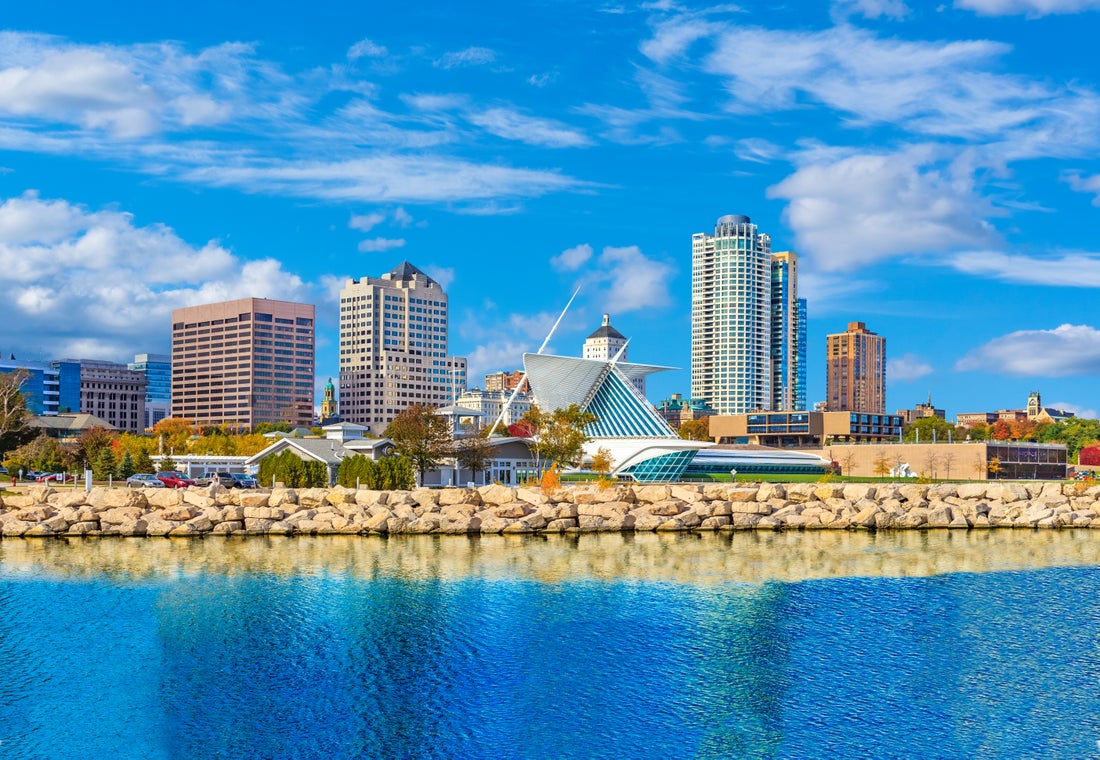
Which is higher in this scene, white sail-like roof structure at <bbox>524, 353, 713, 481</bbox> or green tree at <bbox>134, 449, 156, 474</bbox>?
white sail-like roof structure at <bbox>524, 353, 713, 481</bbox>

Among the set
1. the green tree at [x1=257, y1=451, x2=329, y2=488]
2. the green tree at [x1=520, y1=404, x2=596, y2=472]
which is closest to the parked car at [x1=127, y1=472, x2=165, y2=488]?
the green tree at [x1=257, y1=451, x2=329, y2=488]

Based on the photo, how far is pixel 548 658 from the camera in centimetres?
2173

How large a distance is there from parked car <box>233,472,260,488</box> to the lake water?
2510 centimetres

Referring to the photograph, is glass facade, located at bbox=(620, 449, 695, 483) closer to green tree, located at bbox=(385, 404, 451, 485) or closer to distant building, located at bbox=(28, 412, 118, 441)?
green tree, located at bbox=(385, 404, 451, 485)

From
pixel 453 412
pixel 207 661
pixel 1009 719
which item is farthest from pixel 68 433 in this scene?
pixel 1009 719

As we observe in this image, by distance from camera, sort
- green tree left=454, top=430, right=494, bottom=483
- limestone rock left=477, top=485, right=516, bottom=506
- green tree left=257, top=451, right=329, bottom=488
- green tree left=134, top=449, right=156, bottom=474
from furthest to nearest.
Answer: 1. green tree left=134, top=449, right=156, bottom=474
2. green tree left=454, top=430, right=494, bottom=483
3. green tree left=257, top=451, right=329, bottom=488
4. limestone rock left=477, top=485, right=516, bottom=506

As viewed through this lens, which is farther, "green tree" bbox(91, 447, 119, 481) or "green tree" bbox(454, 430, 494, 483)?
"green tree" bbox(454, 430, 494, 483)

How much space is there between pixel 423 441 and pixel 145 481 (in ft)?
53.9

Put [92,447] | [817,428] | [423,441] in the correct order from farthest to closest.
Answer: [817,428]
[92,447]
[423,441]

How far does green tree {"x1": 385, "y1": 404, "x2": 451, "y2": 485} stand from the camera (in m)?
63.9

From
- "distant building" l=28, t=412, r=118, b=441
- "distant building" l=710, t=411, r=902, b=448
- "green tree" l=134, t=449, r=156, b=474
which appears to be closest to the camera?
A: "green tree" l=134, t=449, r=156, b=474

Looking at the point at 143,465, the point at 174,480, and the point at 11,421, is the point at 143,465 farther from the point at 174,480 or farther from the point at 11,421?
the point at 174,480

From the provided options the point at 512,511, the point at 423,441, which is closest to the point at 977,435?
the point at 423,441

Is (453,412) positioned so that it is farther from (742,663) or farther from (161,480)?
(742,663)
